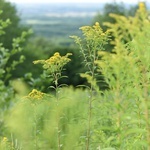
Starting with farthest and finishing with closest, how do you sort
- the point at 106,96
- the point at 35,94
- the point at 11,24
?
1. the point at 11,24
2. the point at 35,94
3. the point at 106,96

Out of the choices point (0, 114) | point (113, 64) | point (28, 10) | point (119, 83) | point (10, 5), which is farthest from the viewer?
point (28, 10)

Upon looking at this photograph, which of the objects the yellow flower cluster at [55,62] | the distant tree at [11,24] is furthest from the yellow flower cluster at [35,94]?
the distant tree at [11,24]

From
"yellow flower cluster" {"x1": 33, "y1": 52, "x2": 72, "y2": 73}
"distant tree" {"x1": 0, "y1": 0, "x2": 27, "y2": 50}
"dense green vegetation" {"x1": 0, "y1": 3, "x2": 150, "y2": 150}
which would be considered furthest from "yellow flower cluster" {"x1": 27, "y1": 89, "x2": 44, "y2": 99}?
"distant tree" {"x1": 0, "y1": 0, "x2": 27, "y2": 50}

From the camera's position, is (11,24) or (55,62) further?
(11,24)

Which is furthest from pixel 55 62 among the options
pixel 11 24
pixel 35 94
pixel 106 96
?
pixel 11 24

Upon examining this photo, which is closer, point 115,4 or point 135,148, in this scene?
point 135,148

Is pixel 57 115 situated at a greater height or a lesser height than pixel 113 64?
greater

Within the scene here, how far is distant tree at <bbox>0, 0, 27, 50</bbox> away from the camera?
4066cm

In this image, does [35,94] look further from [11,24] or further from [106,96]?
[11,24]

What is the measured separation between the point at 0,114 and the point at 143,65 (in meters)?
5.71

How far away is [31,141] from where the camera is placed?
3701 millimetres

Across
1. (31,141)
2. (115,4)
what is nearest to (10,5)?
(115,4)

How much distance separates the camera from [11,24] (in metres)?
42.4

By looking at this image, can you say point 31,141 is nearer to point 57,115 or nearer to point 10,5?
point 57,115
